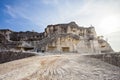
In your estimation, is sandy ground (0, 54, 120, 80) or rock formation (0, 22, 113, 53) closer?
sandy ground (0, 54, 120, 80)

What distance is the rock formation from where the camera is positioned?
2331 cm

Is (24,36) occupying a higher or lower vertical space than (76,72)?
higher

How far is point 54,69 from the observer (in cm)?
702

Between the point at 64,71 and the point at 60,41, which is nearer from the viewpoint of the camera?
the point at 64,71

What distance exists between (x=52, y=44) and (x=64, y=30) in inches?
580

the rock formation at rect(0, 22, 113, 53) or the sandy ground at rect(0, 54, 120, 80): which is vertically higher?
the rock formation at rect(0, 22, 113, 53)

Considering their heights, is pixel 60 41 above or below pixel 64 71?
above

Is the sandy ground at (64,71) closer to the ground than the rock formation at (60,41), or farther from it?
closer to the ground

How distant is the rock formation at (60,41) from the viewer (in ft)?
76.5

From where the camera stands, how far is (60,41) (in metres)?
24.1

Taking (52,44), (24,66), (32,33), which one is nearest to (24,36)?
(32,33)

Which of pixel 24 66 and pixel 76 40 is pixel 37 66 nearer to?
pixel 24 66

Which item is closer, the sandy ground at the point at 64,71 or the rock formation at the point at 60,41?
the sandy ground at the point at 64,71

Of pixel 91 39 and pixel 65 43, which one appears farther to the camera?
pixel 91 39
